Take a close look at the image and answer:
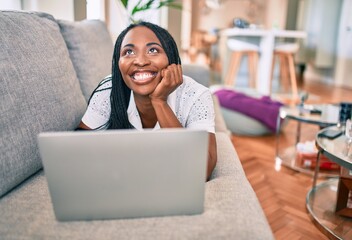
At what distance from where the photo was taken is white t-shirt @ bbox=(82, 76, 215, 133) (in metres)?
0.99

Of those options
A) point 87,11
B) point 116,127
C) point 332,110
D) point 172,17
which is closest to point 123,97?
point 116,127

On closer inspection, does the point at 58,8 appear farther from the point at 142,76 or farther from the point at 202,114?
the point at 202,114

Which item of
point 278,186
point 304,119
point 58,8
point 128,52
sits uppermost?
point 58,8

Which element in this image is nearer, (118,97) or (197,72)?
(118,97)

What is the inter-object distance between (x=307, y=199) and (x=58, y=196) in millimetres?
1484

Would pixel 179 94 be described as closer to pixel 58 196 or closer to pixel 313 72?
pixel 58 196

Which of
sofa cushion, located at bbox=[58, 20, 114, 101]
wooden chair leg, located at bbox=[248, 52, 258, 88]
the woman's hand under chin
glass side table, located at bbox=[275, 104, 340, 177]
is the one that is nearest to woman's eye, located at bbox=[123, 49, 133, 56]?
the woman's hand under chin

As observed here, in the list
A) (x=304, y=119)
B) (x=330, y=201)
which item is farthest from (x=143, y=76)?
(x=304, y=119)

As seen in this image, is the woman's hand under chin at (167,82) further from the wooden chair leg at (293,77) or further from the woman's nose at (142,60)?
the wooden chair leg at (293,77)

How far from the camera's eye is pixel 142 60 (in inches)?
37.0

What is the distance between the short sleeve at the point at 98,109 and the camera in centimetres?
110

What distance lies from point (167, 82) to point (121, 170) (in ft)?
1.28

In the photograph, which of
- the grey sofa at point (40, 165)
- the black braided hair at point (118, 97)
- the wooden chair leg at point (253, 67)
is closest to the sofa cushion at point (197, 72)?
the grey sofa at point (40, 165)

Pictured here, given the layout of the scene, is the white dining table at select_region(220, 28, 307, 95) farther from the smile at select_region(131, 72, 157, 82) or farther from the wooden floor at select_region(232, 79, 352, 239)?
the smile at select_region(131, 72, 157, 82)
